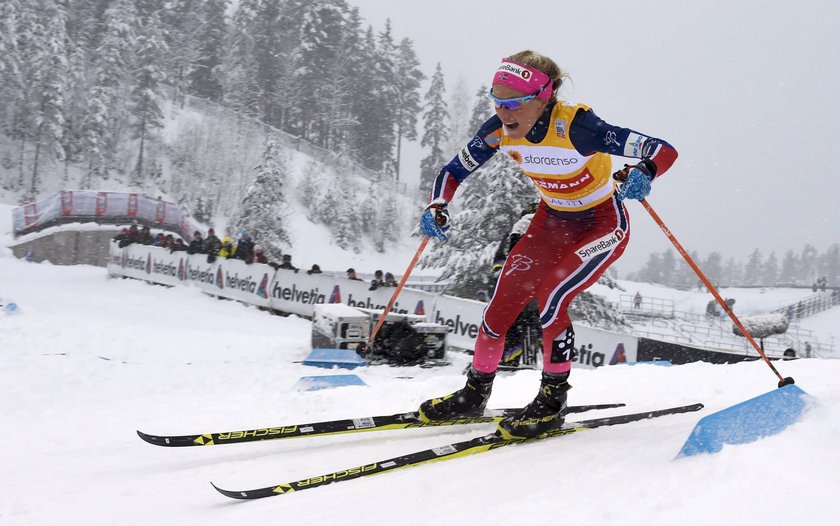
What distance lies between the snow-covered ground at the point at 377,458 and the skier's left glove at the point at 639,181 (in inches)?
48.6

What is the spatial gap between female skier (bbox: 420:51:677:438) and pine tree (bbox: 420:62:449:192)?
55841mm

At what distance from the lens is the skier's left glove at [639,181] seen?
306 cm

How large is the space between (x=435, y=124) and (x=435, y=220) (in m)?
59.5

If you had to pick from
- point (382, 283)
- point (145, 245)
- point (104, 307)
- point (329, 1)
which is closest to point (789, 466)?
point (382, 283)

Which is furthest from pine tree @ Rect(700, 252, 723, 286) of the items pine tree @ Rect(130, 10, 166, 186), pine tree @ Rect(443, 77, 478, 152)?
pine tree @ Rect(130, 10, 166, 186)

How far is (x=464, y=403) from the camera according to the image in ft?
12.4

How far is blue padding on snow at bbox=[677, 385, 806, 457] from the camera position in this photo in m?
2.29

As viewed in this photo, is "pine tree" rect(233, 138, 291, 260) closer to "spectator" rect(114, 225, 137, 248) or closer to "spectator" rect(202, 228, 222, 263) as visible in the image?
"spectator" rect(114, 225, 137, 248)

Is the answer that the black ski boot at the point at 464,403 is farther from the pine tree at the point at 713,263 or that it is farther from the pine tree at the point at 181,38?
the pine tree at the point at 713,263

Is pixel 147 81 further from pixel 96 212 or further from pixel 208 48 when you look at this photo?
pixel 96 212

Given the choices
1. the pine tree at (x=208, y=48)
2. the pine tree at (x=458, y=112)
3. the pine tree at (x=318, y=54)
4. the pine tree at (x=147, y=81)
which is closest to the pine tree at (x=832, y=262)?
the pine tree at (x=458, y=112)

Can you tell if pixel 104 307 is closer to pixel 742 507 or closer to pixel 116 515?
pixel 116 515

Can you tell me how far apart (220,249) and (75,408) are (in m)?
12.6

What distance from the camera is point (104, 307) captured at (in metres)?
13.9
